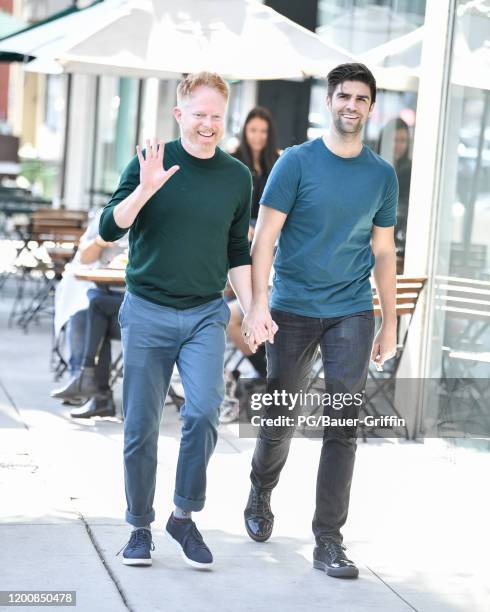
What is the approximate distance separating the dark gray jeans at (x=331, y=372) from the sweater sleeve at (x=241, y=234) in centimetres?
29

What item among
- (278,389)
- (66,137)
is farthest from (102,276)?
(66,137)

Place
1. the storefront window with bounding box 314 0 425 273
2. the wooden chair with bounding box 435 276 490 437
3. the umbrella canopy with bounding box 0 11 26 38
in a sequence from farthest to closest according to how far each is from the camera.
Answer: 1. the umbrella canopy with bounding box 0 11 26 38
2. the storefront window with bounding box 314 0 425 273
3. the wooden chair with bounding box 435 276 490 437

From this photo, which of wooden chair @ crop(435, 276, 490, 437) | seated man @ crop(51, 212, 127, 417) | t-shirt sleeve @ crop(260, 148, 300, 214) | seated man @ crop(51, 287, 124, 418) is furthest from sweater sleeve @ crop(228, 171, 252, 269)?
seated man @ crop(51, 287, 124, 418)

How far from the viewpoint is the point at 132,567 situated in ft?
17.1

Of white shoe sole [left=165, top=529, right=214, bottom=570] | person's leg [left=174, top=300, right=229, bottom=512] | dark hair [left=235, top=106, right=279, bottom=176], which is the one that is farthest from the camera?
dark hair [left=235, top=106, right=279, bottom=176]

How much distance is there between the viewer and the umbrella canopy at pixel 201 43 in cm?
906

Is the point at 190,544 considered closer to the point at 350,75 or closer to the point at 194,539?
the point at 194,539

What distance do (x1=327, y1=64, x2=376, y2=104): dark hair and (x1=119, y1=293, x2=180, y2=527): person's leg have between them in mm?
1176

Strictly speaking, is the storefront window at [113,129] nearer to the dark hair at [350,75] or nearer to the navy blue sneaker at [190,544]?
the dark hair at [350,75]

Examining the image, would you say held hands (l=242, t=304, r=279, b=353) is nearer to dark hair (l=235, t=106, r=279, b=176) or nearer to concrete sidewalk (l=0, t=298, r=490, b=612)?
concrete sidewalk (l=0, t=298, r=490, b=612)

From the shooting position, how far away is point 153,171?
16.0 ft

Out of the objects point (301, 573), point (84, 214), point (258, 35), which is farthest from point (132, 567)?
point (84, 214)

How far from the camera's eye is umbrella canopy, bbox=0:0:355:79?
906 centimetres

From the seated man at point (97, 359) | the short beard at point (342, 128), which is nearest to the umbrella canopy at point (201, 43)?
the seated man at point (97, 359)
